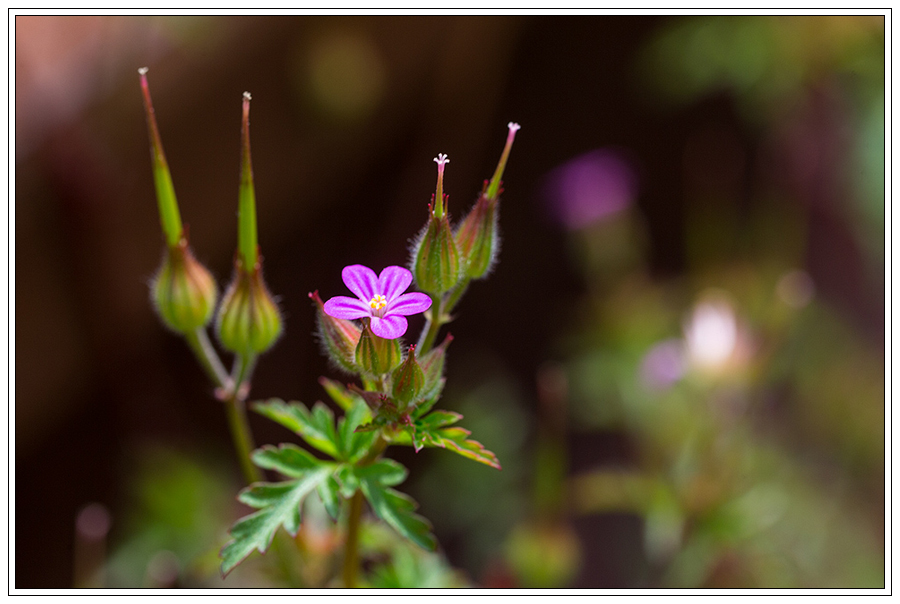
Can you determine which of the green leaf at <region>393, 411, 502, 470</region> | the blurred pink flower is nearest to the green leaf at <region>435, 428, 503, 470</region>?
the green leaf at <region>393, 411, 502, 470</region>

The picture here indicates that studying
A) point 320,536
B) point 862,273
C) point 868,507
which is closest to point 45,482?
point 320,536

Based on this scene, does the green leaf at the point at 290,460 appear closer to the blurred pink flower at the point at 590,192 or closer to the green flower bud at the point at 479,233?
the green flower bud at the point at 479,233

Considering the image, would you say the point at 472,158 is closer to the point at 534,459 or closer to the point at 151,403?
the point at 534,459

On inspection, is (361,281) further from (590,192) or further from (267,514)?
(590,192)

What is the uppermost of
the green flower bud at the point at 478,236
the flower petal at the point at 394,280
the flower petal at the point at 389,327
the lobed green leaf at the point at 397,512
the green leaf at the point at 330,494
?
the green flower bud at the point at 478,236

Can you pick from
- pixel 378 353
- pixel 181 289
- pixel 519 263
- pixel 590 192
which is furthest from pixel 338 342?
pixel 519 263

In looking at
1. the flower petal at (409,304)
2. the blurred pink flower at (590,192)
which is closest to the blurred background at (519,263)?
the blurred pink flower at (590,192)

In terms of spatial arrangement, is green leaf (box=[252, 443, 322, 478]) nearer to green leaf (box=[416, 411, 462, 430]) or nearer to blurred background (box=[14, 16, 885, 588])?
green leaf (box=[416, 411, 462, 430])
